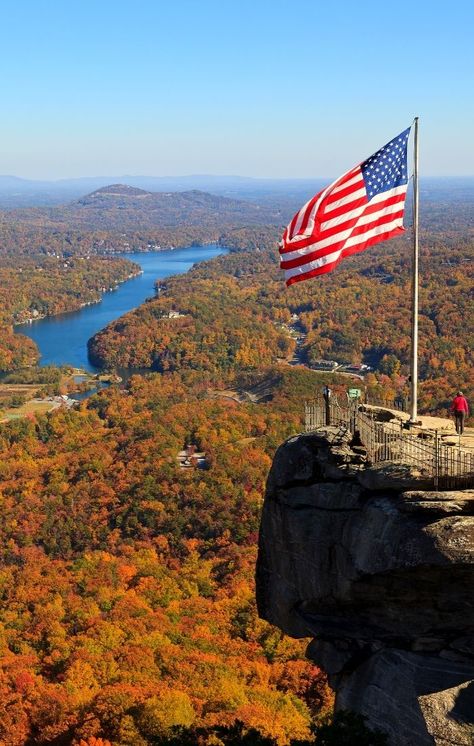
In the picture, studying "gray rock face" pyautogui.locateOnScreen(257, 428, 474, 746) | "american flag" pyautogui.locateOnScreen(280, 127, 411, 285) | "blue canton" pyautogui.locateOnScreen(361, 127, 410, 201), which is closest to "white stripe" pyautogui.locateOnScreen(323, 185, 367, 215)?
"american flag" pyautogui.locateOnScreen(280, 127, 411, 285)

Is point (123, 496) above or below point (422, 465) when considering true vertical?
below

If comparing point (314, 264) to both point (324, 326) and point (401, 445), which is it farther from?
point (324, 326)

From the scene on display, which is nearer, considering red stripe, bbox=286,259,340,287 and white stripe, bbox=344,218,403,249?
white stripe, bbox=344,218,403,249

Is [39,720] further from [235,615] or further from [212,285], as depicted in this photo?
[212,285]

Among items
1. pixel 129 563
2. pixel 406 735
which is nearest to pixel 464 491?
pixel 406 735

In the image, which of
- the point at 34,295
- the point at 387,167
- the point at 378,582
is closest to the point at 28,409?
the point at 387,167

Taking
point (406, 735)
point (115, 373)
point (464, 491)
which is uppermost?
point (464, 491)

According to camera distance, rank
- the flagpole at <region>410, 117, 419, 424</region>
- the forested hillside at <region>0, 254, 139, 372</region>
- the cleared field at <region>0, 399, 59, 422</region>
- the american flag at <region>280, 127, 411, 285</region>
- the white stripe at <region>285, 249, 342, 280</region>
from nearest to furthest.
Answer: the flagpole at <region>410, 117, 419, 424</region>
the american flag at <region>280, 127, 411, 285</region>
the white stripe at <region>285, 249, 342, 280</region>
the cleared field at <region>0, 399, 59, 422</region>
the forested hillside at <region>0, 254, 139, 372</region>

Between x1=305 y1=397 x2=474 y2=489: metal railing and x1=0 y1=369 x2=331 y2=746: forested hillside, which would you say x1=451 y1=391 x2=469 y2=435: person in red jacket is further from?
x1=0 y1=369 x2=331 y2=746: forested hillside
